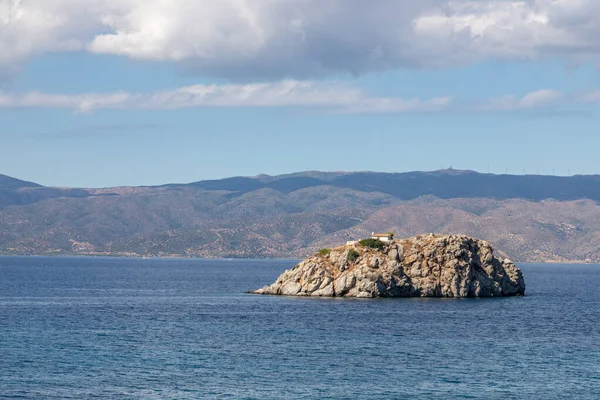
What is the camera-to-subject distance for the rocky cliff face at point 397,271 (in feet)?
545

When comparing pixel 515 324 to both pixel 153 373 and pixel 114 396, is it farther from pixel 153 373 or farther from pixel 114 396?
pixel 114 396

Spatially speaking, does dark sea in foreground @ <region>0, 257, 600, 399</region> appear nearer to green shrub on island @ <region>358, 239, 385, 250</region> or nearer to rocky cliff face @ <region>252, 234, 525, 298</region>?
rocky cliff face @ <region>252, 234, 525, 298</region>

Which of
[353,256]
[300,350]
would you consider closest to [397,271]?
[353,256]

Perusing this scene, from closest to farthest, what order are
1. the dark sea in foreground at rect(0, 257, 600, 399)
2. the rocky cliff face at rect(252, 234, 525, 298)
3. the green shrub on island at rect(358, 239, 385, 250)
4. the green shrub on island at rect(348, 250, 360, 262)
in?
the dark sea in foreground at rect(0, 257, 600, 399) → the rocky cliff face at rect(252, 234, 525, 298) → the green shrub on island at rect(348, 250, 360, 262) → the green shrub on island at rect(358, 239, 385, 250)

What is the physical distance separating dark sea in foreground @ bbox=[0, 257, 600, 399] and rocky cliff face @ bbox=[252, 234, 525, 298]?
20.2ft

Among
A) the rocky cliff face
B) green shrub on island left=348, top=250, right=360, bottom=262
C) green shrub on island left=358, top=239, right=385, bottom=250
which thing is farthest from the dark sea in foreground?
green shrub on island left=358, top=239, right=385, bottom=250

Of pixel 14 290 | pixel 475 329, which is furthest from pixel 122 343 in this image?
pixel 14 290

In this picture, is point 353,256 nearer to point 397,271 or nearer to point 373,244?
point 373,244

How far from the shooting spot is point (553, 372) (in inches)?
3632

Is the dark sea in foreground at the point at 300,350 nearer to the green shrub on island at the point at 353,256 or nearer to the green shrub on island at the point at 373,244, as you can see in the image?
the green shrub on island at the point at 353,256

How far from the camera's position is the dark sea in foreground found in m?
82.2

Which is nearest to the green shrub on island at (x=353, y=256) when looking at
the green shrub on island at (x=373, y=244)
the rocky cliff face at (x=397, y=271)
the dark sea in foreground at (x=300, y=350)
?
the rocky cliff face at (x=397, y=271)

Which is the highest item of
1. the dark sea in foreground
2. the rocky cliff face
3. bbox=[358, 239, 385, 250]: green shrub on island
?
bbox=[358, 239, 385, 250]: green shrub on island

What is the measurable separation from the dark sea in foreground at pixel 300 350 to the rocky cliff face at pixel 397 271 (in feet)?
20.2
